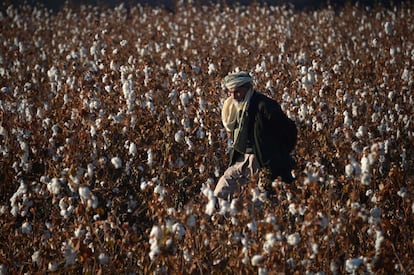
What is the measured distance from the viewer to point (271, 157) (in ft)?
13.0

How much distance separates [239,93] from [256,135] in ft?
1.07

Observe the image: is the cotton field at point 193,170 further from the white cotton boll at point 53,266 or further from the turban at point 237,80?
the turban at point 237,80

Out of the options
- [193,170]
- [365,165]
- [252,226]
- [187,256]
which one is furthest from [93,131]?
[365,165]

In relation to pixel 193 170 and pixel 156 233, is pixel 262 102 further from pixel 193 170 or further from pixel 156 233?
pixel 156 233

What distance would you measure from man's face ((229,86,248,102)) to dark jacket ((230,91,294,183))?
0.07m

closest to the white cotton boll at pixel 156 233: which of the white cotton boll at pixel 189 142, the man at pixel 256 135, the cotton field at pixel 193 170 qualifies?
the cotton field at pixel 193 170

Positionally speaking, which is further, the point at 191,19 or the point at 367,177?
the point at 191,19

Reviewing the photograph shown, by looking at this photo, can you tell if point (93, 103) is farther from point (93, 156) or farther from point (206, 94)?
point (206, 94)

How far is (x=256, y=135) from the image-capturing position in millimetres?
3969

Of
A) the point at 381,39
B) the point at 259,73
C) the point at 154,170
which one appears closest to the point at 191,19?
the point at 381,39

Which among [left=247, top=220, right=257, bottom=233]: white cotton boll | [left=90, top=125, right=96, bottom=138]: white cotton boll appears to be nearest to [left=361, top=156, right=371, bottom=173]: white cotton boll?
[left=247, top=220, right=257, bottom=233]: white cotton boll

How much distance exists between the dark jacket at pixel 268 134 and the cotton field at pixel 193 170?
0.73 feet

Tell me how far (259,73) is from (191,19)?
297 inches

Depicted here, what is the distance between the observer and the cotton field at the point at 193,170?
9.63 feet
